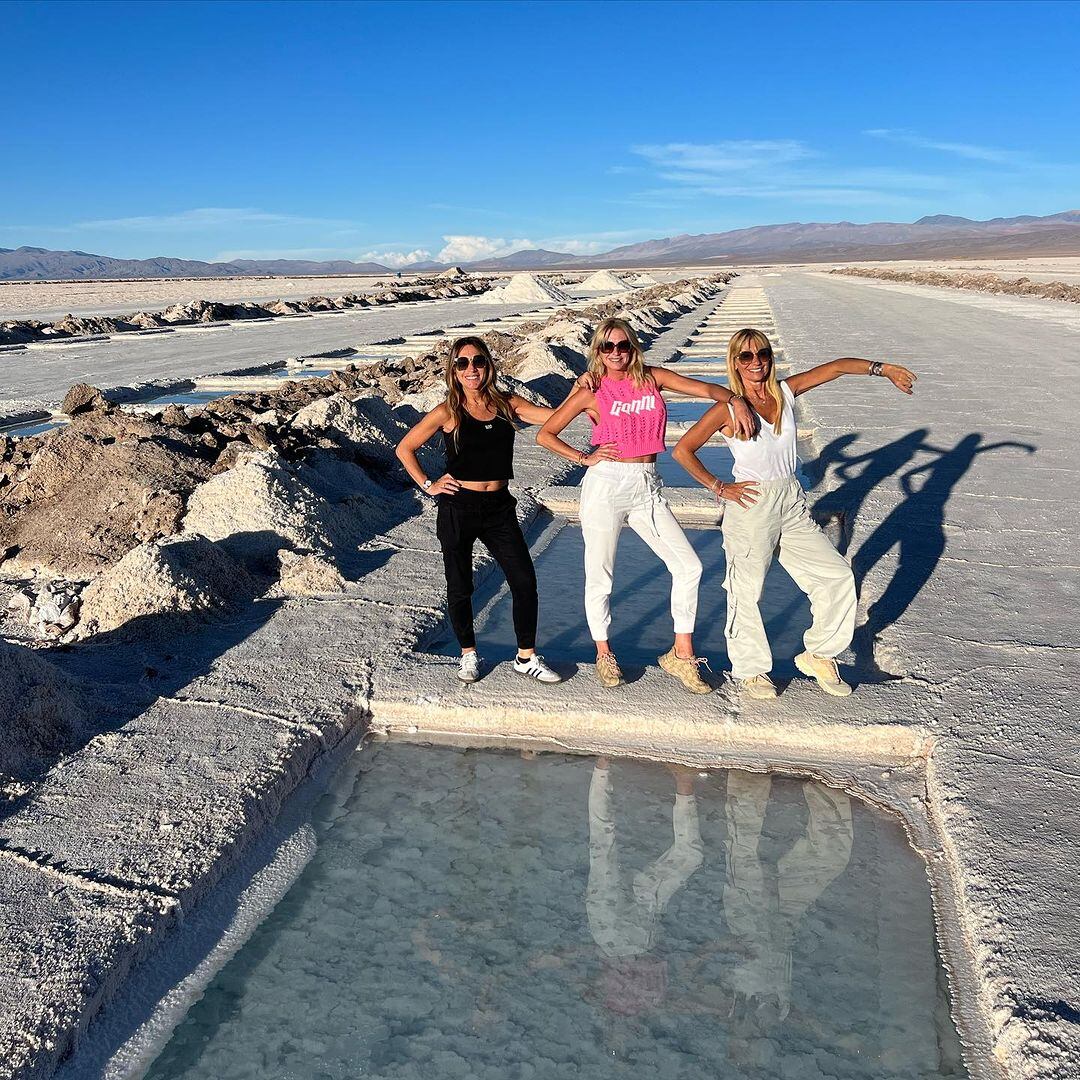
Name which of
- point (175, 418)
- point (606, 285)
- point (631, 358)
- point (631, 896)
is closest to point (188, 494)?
point (175, 418)

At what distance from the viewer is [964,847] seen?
2.82 m

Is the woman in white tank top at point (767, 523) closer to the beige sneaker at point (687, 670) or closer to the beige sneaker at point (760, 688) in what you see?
the beige sneaker at point (760, 688)

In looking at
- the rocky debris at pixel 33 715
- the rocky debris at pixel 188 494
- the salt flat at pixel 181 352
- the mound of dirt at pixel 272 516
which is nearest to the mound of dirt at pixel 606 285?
the salt flat at pixel 181 352

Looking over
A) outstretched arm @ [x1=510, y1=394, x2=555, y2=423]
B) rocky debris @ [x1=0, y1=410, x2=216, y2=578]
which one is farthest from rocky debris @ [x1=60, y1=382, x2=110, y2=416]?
outstretched arm @ [x1=510, y1=394, x2=555, y2=423]

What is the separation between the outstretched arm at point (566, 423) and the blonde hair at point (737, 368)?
1.60ft

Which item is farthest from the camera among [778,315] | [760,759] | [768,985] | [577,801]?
[778,315]

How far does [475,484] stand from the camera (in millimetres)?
3771

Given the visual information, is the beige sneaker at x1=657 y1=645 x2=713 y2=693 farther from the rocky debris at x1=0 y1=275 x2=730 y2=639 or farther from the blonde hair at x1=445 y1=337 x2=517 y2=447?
the rocky debris at x1=0 y1=275 x2=730 y2=639

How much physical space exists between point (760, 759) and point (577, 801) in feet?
2.30

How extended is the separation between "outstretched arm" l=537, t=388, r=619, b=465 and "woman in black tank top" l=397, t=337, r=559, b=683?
11cm

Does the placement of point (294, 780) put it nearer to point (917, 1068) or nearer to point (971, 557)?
point (917, 1068)

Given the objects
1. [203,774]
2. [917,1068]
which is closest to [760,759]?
[917,1068]

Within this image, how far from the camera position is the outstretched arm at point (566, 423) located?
3.63m

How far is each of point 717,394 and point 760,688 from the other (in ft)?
3.66
